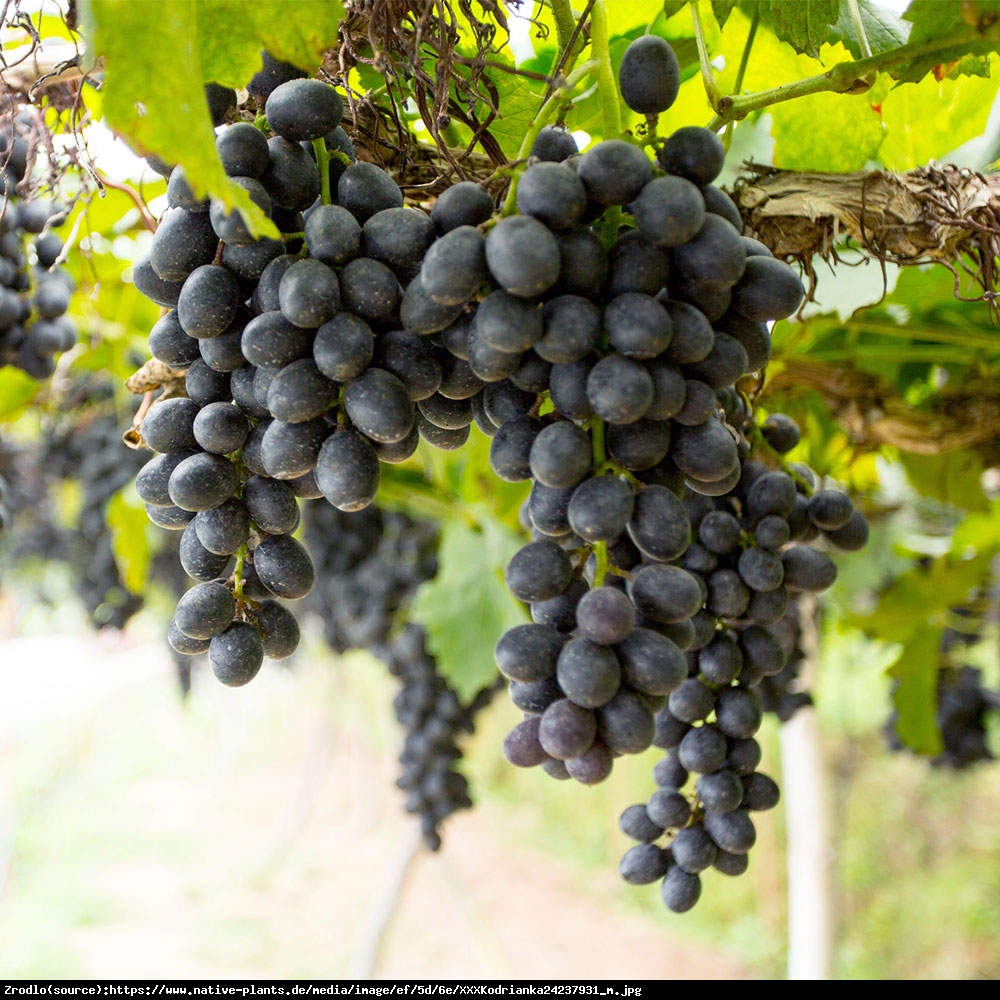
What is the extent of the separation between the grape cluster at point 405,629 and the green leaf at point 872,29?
1028 millimetres

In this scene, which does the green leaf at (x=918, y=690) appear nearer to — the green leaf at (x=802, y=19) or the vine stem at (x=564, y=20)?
the green leaf at (x=802, y=19)

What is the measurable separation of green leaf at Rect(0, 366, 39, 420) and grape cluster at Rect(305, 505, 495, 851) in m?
0.48

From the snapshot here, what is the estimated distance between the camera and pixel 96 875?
4957mm

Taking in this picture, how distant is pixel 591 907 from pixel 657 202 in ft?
17.1

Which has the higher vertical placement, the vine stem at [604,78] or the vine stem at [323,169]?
the vine stem at [604,78]

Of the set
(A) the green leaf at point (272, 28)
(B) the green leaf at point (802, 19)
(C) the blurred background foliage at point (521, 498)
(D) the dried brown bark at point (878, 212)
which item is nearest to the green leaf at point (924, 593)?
(C) the blurred background foliage at point (521, 498)

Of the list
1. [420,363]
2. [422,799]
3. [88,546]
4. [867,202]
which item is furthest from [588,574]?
[88,546]

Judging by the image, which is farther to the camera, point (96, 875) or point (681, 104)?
point (96, 875)

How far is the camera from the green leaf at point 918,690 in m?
1.41

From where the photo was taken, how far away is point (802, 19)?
1.69 ft

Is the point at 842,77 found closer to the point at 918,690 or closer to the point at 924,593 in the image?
the point at 924,593

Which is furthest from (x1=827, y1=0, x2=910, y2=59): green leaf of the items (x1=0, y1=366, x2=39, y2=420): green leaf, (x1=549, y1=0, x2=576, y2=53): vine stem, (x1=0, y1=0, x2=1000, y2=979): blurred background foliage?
(x1=0, y1=366, x2=39, y2=420): green leaf

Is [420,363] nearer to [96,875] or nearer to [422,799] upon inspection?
[422,799]

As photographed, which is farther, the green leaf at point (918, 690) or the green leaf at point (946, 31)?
the green leaf at point (918, 690)
